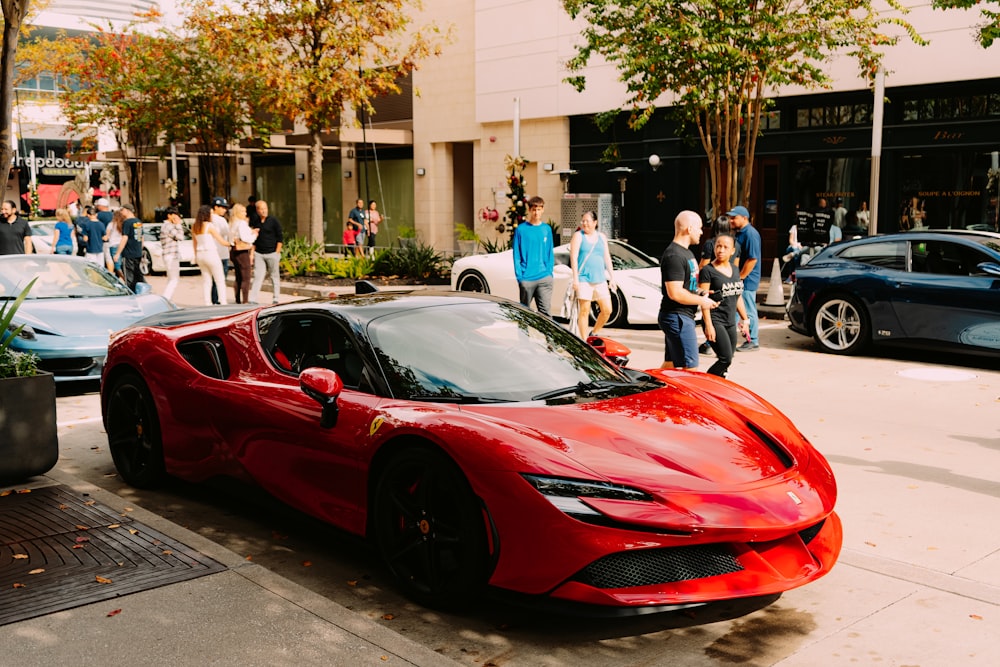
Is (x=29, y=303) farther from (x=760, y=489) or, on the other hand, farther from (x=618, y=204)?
(x=618, y=204)

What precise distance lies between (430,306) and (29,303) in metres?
6.78

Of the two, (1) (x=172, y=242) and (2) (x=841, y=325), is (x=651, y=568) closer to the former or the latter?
(2) (x=841, y=325)

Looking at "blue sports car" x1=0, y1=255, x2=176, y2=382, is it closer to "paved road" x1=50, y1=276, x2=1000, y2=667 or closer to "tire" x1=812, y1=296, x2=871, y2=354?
"paved road" x1=50, y1=276, x2=1000, y2=667

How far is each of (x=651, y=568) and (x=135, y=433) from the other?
13.3ft

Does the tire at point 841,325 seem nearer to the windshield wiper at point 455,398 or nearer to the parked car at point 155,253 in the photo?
the windshield wiper at point 455,398

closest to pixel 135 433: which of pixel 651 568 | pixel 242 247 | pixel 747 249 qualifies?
pixel 651 568

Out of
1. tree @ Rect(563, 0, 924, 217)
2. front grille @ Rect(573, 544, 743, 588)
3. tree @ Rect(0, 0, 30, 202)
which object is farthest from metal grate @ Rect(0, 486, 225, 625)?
tree @ Rect(563, 0, 924, 217)

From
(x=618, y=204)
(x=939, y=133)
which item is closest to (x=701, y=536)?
(x=939, y=133)

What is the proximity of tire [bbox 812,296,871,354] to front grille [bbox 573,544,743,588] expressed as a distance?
9200 millimetres

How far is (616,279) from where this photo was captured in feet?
51.3

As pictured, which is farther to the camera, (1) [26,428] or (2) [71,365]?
(2) [71,365]

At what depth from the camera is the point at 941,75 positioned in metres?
19.7

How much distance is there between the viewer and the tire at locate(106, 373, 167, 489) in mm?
6496

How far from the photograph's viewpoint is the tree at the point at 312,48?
81.2 ft
